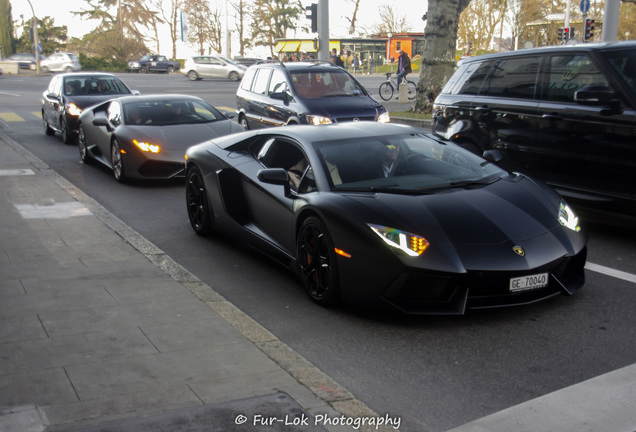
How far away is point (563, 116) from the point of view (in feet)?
25.2

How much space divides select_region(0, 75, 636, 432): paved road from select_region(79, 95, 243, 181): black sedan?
13.8 ft

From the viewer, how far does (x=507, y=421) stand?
3.69 metres

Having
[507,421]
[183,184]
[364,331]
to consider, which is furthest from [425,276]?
[183,184]

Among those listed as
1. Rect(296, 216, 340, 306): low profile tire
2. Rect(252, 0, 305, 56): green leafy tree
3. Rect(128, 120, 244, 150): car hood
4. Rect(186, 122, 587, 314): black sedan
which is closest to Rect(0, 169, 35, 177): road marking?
Rect(128, 120, 244, 150): car hood

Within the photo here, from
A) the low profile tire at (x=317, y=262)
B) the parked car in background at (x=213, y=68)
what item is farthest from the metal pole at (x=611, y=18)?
the parked car in background at (x=213, y=68)

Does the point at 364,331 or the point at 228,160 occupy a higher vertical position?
the point at 228,160

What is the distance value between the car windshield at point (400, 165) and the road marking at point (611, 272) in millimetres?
1130

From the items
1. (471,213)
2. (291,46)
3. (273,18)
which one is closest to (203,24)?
(273,18)

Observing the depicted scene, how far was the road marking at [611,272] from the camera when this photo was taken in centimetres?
612

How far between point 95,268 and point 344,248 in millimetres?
2550

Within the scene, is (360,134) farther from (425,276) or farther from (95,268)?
(95,268)

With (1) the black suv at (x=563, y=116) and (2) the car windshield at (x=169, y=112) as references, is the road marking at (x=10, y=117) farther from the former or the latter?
(1) the black suv at (x=563, y=116)

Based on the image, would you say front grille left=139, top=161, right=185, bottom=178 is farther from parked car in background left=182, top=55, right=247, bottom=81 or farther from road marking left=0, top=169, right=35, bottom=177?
parked car in background left=182, top=55, right=247, bottom=81

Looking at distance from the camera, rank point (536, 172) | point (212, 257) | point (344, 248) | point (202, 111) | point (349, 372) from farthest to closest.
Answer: point (202, 111)
point (536, 172)
point (212, 257)
point (344, 248)
point (349, 372)
